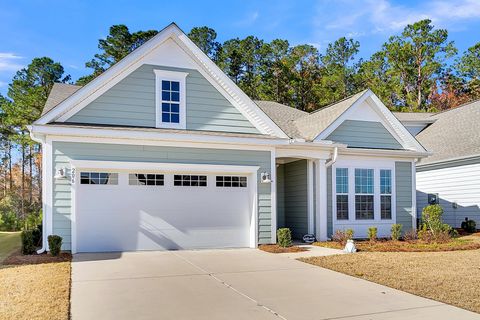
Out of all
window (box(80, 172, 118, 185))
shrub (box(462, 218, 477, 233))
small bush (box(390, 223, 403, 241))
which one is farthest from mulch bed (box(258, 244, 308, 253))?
shrub (box(462, 218, 477, 233))

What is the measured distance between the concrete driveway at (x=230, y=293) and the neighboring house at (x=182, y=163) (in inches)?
80.8

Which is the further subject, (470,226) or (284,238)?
(470,226)

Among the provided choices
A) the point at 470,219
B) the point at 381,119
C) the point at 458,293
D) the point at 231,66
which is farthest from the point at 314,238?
the point at 231,66

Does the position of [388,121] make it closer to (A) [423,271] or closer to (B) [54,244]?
(A) [423,271]

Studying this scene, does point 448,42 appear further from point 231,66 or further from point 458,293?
point 458,293

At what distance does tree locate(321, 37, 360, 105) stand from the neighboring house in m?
22.1

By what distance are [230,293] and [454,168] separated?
16064mm

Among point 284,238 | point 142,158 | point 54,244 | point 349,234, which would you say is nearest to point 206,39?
point 142,158

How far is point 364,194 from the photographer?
50.8ft

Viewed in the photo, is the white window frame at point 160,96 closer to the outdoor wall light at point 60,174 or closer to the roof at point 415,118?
the outdoor wall light at point 60,174

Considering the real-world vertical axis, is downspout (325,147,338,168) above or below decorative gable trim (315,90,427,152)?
below

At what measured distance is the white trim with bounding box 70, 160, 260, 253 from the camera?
1133cm

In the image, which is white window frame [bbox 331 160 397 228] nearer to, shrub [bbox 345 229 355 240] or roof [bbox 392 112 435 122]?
shrub [bbox 345 229 355 240]

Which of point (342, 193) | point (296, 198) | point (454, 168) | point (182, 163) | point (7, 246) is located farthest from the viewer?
point (454, 168)
